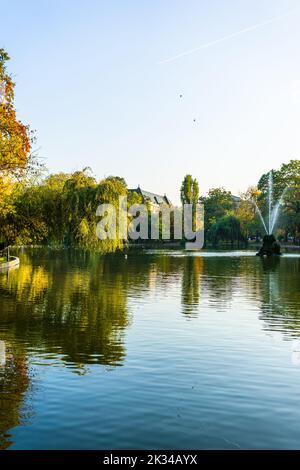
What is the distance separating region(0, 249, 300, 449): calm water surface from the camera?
812 cm

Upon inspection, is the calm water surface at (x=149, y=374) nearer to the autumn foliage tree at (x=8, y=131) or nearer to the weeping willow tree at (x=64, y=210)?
the autumn foliage tree at (x=8, y=131)

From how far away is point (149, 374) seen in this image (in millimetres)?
11484

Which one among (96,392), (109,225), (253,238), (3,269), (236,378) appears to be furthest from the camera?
(253,238)

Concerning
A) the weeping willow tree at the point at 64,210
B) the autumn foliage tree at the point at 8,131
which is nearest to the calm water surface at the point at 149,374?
the autumn foliage tree at the point at 8,131

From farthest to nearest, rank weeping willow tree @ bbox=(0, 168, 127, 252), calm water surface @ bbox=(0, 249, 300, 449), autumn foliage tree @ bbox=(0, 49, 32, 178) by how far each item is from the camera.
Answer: weeping willow tree @ bbox=(0, 168, 127, 252) → autumn foliage tree @ bbox=(0, 49, 32, 178) → calm water surface @ bbox=(0, 249, 300, 449)

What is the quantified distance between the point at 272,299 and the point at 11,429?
18.5 metres

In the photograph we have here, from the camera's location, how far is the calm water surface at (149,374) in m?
8.12

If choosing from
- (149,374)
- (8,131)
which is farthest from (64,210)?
(149,374)

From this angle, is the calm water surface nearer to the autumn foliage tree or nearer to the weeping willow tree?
the autumn foliage tree

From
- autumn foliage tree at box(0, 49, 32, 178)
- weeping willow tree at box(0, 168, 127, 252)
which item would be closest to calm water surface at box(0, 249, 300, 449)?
autumn foliage tree at box(0, 49, 32, 178)

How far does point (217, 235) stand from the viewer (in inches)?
4402

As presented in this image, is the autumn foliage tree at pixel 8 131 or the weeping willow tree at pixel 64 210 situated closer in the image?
the autumn foliage tree at pixel 8 131

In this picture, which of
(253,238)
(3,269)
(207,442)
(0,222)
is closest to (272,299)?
(207,442)
